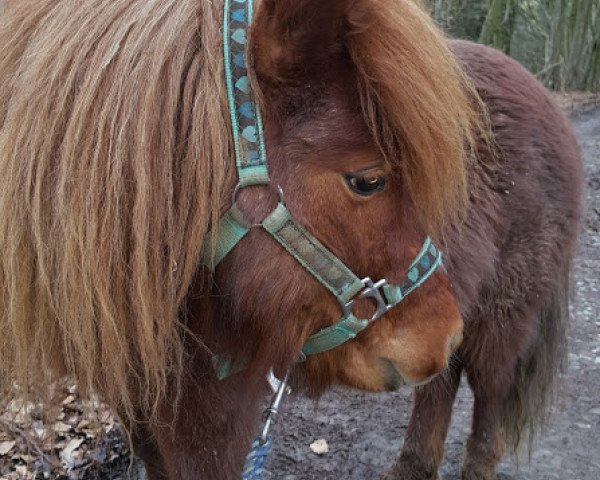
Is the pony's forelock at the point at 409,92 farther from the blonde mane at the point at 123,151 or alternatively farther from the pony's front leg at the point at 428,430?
the pony's front leg at the point at 428,430

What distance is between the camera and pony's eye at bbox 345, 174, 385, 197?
1.33 m

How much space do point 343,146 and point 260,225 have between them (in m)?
0.23

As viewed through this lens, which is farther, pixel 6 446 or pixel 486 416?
pixel 486 416

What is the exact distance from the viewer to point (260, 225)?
1.30 m

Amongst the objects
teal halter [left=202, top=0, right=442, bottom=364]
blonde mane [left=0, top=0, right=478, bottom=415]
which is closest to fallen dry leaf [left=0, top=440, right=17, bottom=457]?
blonde mane [left=0, top=0, right=478, bottom=415]

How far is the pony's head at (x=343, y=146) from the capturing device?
1248 mm

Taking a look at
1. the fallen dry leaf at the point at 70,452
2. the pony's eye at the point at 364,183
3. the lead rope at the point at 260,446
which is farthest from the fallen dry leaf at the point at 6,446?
the pony's eye at the point at 364,183

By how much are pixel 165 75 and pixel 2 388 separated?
86 centimetres

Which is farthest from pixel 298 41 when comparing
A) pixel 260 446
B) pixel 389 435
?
pixel 389 435

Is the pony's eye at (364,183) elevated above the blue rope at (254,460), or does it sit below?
above

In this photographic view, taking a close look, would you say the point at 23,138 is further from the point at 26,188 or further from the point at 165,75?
the point at 165,75

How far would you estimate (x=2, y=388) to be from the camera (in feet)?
5.14

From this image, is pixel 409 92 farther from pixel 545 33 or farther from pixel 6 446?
pixel 545 33

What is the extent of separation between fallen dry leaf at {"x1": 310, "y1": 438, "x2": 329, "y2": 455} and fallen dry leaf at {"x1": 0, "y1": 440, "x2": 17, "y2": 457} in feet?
4.44
